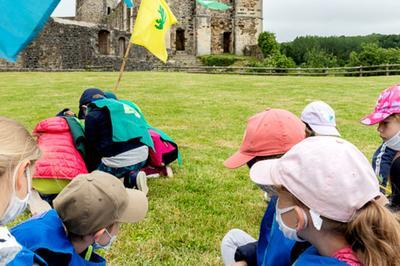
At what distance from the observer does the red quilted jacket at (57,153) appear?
3.46 meters

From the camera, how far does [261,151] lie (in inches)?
99.0

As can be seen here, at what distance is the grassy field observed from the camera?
3027 mm

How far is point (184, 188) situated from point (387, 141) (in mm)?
1809

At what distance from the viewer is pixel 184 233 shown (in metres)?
3.15

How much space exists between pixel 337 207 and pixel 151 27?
156 inches

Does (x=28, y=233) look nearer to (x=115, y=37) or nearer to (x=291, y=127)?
(x=291, y=127)

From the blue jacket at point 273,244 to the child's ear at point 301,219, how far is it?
429 mm

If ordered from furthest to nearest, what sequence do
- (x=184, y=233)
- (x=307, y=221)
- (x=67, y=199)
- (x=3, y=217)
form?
(x=184, y=233) < (x=67, y=199) < (x=3, y=217) < (x=307, y=221)

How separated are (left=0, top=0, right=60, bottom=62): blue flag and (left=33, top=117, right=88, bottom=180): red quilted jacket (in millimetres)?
954

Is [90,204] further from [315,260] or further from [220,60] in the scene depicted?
[220,60]

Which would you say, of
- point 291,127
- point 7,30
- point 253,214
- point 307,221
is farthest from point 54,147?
point 307,221

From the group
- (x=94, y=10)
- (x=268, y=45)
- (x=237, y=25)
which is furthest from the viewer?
(x=94, y=10)

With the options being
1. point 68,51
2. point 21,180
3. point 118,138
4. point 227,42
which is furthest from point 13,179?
point 227,42

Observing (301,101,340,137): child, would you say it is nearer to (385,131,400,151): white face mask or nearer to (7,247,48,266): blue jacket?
(385,131,400,151): white face mask
